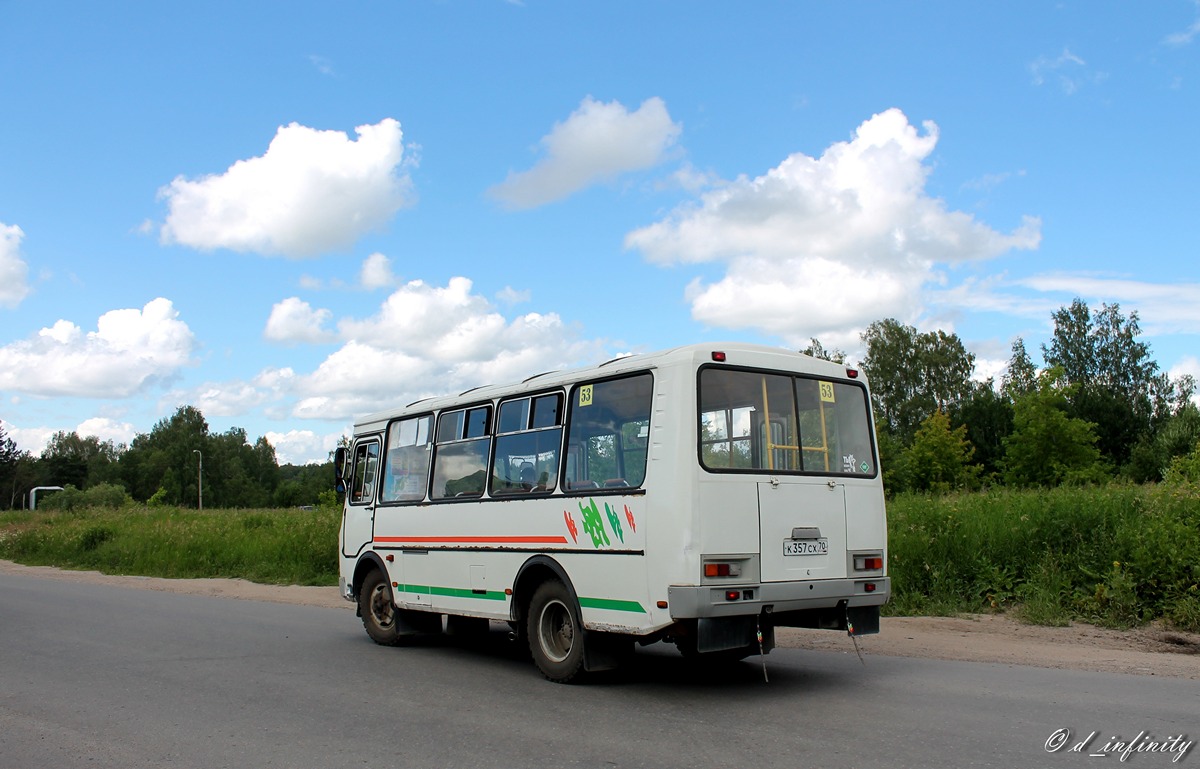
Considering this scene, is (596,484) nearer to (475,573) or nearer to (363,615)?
(475,573)

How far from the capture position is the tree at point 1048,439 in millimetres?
48594

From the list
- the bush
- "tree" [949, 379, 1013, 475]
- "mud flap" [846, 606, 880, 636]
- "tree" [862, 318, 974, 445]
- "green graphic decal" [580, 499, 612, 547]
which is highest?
"tree" [862, 318, 974, 445]

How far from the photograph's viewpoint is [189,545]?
31.2 metres

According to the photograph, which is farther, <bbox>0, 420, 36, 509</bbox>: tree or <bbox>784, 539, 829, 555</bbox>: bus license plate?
<bbox>0, 420, 36, 509</bbox>: tree

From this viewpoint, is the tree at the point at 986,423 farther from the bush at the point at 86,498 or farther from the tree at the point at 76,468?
the tree at the point at 76,468

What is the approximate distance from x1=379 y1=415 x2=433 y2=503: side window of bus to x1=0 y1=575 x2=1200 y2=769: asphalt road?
6.18ft

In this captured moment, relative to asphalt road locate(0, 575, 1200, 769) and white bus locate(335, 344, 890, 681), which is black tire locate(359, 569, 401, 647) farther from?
white bus locate(335, 344, 890, 681)

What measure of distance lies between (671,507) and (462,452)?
367cm

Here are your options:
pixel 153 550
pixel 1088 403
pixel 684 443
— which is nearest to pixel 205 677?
pixel 684 443

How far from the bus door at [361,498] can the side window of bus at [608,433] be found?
4.31 m

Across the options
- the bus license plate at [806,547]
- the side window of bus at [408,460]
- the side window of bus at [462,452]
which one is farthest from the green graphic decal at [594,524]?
the side window of bus at [408,460]

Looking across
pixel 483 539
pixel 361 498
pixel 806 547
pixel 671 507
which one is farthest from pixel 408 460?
pixel 806 547

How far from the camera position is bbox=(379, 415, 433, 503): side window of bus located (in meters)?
11.6

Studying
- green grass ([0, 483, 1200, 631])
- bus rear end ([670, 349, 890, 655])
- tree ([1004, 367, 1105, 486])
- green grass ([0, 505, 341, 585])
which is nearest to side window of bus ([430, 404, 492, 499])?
bus rear end ([670, 349, 890, 655])
